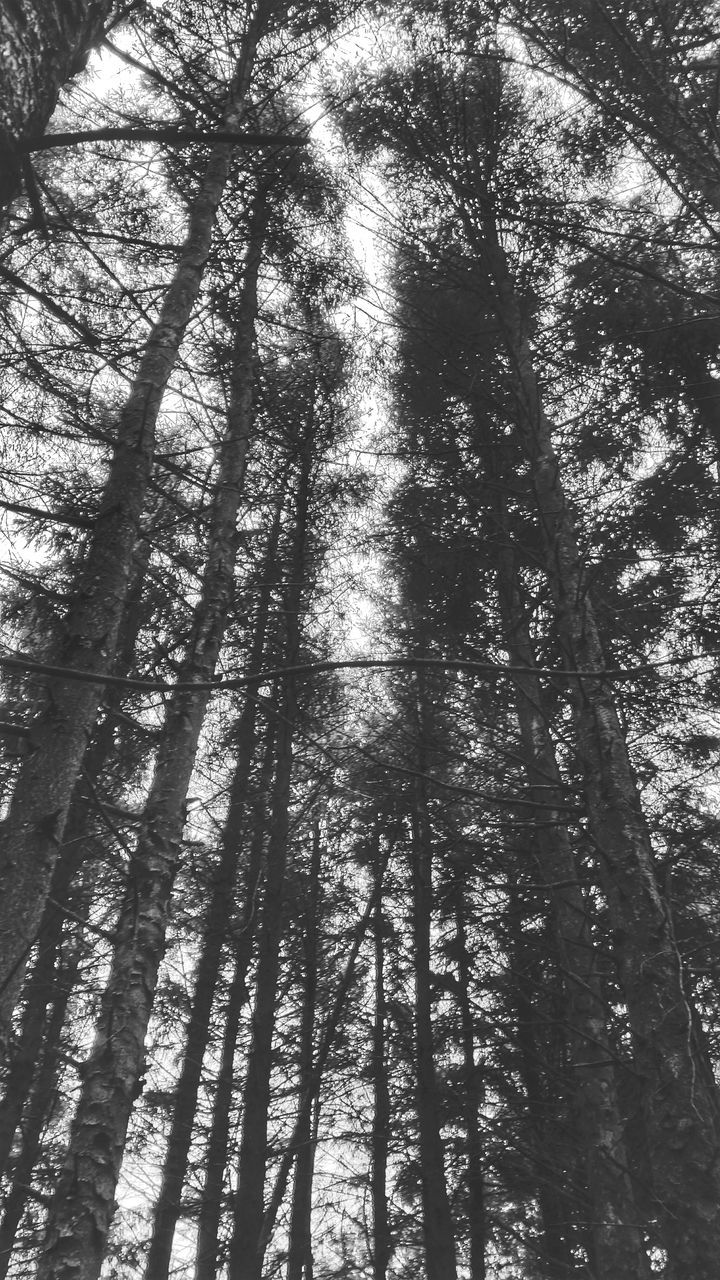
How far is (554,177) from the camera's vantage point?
278 inches

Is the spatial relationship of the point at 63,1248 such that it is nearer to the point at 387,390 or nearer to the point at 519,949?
the point at 519,949

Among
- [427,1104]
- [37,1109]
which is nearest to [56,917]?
[37,1109]

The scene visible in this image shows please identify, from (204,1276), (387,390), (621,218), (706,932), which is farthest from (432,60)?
(204,1276)

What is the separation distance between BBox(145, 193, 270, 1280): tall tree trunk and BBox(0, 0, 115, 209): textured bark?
13.2 feet

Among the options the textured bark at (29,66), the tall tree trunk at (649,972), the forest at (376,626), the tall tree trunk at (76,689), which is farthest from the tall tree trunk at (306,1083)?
the textured bark at (29,66)

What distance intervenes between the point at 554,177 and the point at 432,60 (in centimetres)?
140

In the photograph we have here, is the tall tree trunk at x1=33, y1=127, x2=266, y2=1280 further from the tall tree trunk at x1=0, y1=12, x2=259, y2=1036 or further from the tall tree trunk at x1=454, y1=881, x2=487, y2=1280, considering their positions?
the tall tree trunk at x1=454, y1=881, x2=487, y2=1280

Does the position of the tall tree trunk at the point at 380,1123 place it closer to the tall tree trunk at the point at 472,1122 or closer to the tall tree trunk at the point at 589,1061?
the tall tree trunk at the point at 472,1122

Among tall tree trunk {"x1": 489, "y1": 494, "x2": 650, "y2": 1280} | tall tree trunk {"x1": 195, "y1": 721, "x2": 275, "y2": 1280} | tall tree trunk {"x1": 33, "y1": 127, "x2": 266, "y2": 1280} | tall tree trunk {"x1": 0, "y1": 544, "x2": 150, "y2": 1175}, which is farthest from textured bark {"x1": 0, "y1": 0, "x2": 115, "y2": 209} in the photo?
tall tree trunk {"x1": 195, "y1": 721, "x2": 275, "y2": 1280}

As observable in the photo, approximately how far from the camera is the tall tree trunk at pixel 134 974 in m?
3.34

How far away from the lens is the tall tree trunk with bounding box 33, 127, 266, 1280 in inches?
132

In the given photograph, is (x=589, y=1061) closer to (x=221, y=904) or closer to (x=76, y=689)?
(x=221, y=904)

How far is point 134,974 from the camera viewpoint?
158 inches

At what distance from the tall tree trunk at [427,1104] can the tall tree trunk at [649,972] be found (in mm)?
2964
